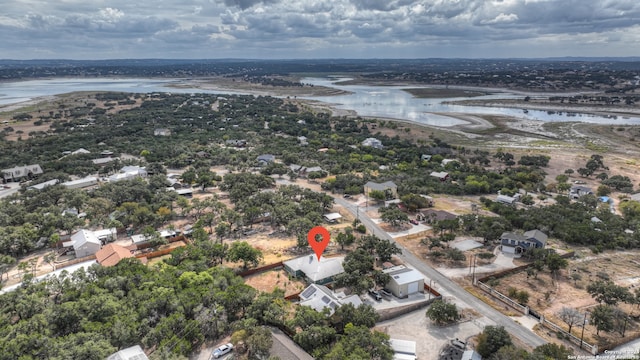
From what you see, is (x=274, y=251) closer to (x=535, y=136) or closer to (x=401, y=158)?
(x=401, y=158)

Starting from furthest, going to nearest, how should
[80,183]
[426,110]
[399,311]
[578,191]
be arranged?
1. [426,110]
2. [80,183]
3. [578,191]
4. [399,311]

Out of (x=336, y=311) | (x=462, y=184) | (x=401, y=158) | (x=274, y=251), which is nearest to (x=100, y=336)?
(x=336, y=311)

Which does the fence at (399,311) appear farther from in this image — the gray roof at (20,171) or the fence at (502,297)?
the gray roof at (20,171)

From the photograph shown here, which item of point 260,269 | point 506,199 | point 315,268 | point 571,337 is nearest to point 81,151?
point 260,269

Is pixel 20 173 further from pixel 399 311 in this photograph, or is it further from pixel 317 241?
pixel 399 311

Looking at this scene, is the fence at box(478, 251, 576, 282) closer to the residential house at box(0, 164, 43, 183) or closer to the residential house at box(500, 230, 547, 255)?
the residential house at box(500, 230, 547, 255)
